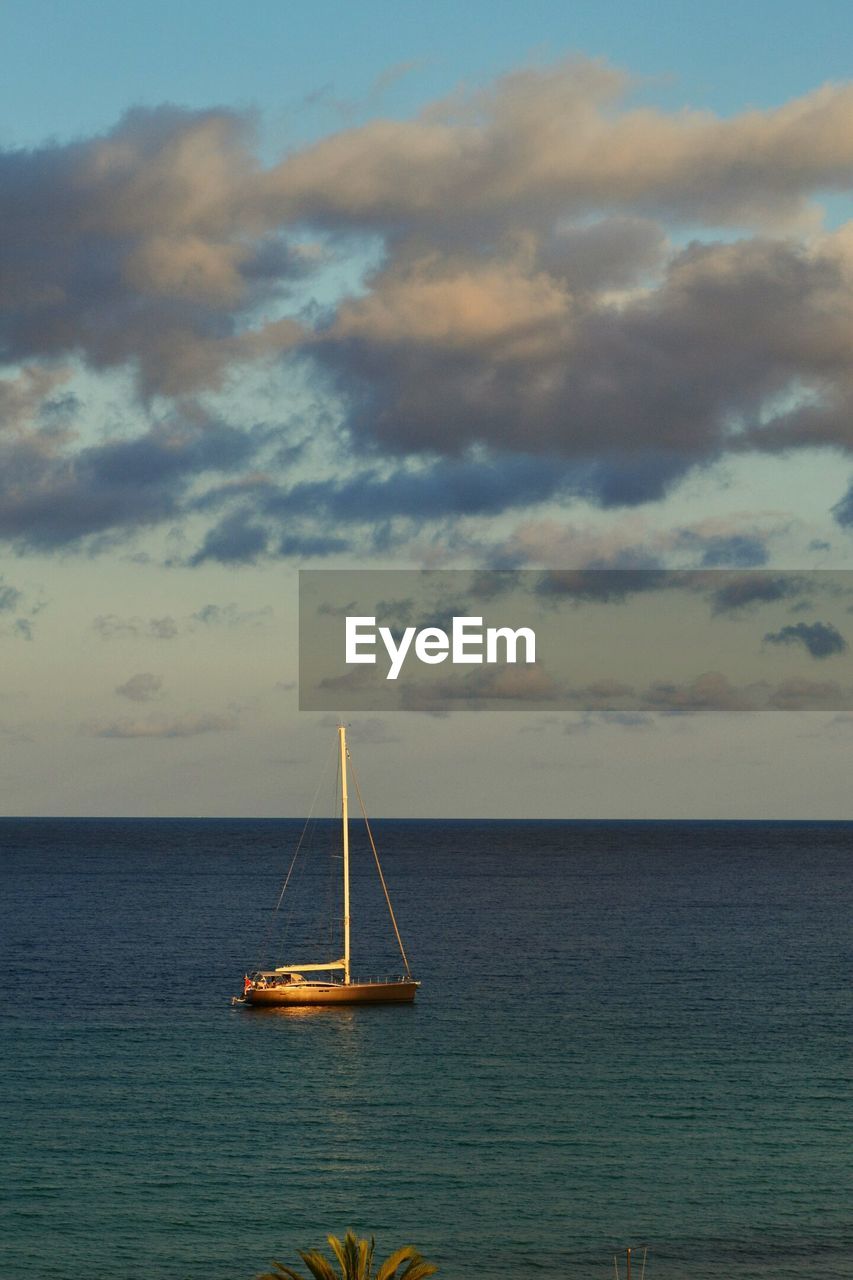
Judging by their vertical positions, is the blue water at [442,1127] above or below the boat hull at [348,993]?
below

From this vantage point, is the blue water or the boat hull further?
the boat hull

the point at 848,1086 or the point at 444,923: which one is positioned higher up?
the point at 444,923

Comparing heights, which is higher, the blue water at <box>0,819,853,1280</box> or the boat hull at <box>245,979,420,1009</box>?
the boat hull at <box>245,979,420,1009</box>

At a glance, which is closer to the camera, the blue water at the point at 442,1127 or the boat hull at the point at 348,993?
the blue water at the point at 442,1127

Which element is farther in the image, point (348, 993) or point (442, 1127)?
point (348, 993)

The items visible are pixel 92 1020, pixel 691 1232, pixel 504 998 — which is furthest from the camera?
pixel 504 998

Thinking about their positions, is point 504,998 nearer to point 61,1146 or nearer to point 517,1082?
point 517,1082

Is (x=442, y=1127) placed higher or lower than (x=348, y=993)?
lower

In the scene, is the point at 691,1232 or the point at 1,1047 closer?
the point at 691,1232

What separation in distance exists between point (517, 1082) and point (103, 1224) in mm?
31716

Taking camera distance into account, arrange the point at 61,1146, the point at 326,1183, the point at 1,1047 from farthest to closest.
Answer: the point at 1,1047, the point at 61,1146, the point at 326,1183

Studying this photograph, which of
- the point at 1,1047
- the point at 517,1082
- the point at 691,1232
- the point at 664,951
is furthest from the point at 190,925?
the point at 691,1232

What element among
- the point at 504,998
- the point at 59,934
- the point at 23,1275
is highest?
the point at 59,934

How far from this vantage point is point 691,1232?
6762cm
